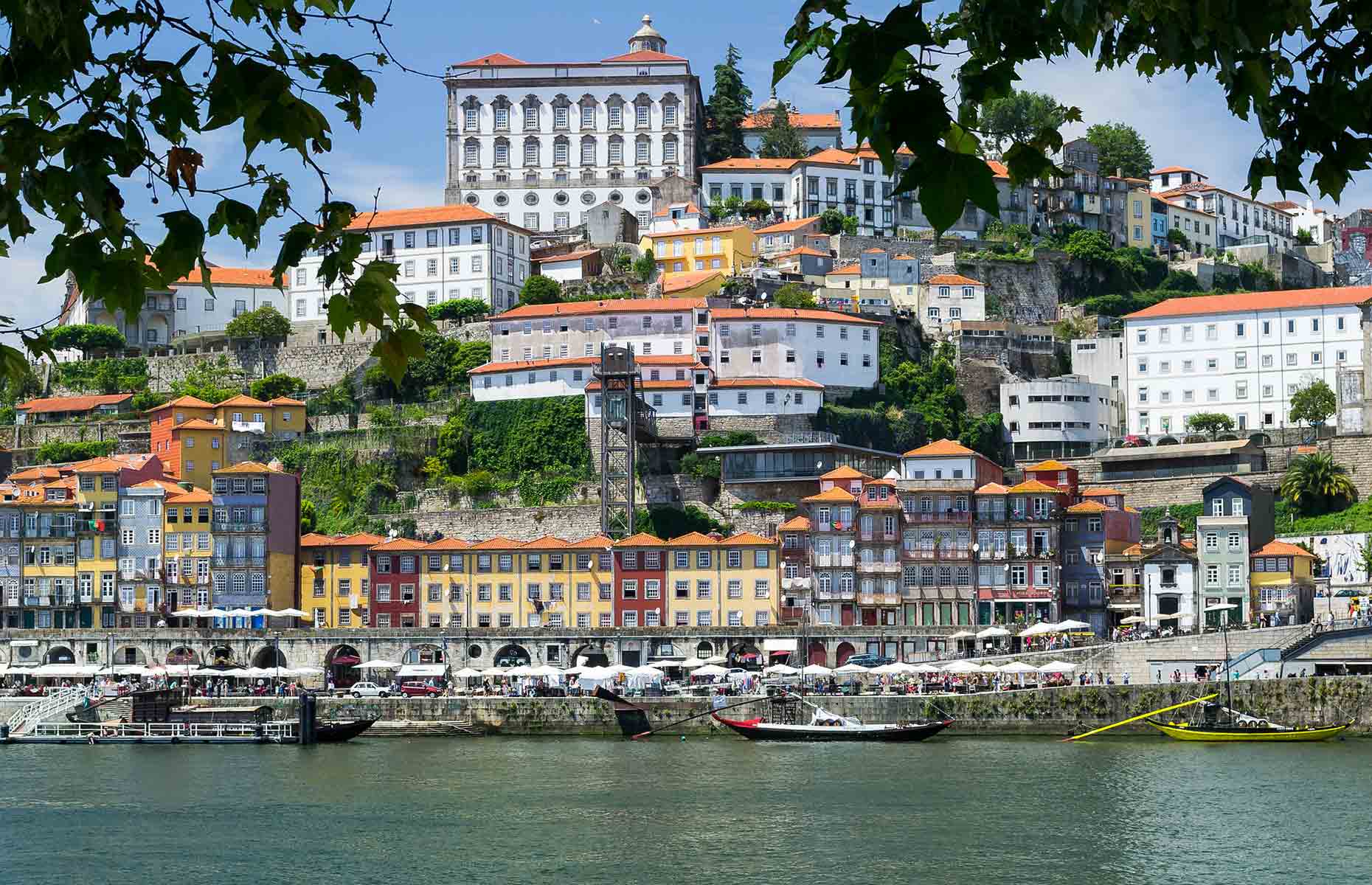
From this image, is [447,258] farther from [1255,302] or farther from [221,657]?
[1255,302]

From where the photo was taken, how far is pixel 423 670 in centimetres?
6406

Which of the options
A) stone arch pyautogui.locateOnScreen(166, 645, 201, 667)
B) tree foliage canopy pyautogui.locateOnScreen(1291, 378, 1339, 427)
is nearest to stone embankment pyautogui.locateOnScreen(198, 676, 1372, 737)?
stone arch pyautogui.locateOnScreen(166, 645, 201, 667)

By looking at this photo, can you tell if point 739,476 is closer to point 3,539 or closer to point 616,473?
point 616,473

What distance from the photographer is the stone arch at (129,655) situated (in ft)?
228

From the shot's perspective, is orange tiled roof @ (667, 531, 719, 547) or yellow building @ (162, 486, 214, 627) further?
yellow building @ (162, 486, 214, 627)

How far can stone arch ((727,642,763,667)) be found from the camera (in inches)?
2566

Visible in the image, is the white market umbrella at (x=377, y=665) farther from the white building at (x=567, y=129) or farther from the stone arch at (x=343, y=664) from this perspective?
the white building at (x=567, y=129)

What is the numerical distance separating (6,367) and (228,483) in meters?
66.6

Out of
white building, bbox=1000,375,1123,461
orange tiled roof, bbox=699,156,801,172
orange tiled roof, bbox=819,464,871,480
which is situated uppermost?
orange tiled roof, bbox=699,156,801,172

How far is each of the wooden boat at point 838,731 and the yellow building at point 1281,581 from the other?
14.4 m

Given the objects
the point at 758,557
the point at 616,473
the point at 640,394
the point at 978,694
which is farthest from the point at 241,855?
the point at 640,394

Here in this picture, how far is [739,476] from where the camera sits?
77.0 metres

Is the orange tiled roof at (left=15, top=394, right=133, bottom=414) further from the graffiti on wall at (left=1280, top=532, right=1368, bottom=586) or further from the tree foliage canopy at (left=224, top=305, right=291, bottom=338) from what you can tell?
the graffiti on wall at (left=1280, top=532, right=1368, bottom=586)

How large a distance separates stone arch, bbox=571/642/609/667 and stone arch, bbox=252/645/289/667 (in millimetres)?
10634
